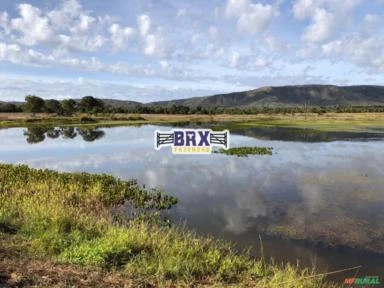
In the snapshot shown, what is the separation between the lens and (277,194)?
2023 centimetres

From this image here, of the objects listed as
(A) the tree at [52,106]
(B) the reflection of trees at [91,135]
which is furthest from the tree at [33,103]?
(B) the reflection of trees at [91,135]

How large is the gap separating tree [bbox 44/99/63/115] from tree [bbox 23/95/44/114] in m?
5.74

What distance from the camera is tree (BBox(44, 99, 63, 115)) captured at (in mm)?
130150

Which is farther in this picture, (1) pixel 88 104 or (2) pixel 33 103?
(1) pixel 88 104

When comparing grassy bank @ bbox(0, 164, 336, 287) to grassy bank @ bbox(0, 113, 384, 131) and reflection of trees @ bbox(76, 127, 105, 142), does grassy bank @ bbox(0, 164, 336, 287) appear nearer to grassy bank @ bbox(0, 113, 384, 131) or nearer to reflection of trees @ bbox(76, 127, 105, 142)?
reflection of trees @ bbox(76, 127, 105, 142)

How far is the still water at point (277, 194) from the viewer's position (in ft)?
42.8

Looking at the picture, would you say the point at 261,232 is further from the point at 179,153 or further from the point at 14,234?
the point at 179,153

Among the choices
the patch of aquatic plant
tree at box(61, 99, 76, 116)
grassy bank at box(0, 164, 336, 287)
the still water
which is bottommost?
the still water

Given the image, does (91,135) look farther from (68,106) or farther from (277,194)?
(68,106)

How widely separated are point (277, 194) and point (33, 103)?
11146 centimetres

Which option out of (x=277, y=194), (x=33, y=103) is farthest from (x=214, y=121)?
(x=277, y=194)

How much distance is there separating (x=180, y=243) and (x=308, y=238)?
502 centimetres

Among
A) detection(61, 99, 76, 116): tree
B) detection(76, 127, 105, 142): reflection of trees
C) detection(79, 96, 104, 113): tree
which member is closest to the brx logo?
detection(76, 127, 105, 142): reflection of trees

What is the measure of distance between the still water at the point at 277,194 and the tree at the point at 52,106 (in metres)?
95.8
